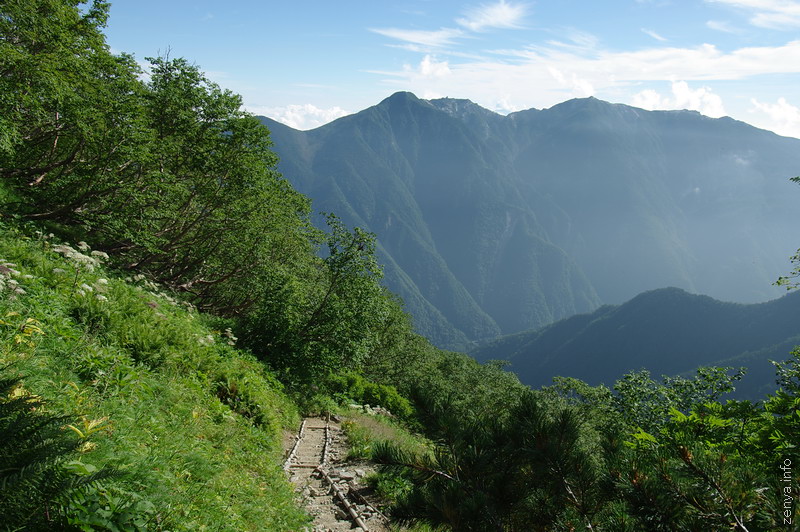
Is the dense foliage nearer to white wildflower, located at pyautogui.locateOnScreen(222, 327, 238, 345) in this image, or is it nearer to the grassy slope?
the grassy slope

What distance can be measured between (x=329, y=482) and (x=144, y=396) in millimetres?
4604

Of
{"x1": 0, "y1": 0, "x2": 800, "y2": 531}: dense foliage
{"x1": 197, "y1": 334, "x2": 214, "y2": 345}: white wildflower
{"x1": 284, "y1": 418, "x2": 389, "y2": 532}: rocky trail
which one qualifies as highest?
{"x1": 0, "y1": 0, "x2": 800, "y2": 531}: dense foliage

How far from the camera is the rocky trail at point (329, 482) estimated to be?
794 centimetres

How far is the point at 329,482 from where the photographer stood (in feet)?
32.0

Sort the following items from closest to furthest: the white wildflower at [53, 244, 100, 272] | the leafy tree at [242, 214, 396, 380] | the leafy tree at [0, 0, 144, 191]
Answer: the white wildflower at [53, 244, 100, 272] < the leafy tree at [0, 0, 144, 191] < the leafy tree at [242, 214, 396, 380]

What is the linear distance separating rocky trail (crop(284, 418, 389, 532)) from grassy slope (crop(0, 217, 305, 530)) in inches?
28.0

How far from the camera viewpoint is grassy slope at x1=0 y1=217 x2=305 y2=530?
455 cm

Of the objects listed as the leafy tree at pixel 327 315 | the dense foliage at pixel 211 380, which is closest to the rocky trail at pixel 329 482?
the dense foliage at pixel 211 380

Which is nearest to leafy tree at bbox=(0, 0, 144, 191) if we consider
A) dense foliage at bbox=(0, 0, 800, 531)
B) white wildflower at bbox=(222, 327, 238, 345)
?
dense foliage at bbox=(0, 0, 800, 531)

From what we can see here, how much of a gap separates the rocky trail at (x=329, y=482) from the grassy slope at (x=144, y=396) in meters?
0.71

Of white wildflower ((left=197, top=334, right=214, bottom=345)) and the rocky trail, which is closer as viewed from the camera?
the rocky trail

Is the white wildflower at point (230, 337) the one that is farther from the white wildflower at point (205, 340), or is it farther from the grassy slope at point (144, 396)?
the grassy slope at point (144, 396)

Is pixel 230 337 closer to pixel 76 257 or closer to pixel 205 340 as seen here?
pixel 205 340

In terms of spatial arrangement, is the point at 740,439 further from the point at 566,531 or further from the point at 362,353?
the point at 362,353
